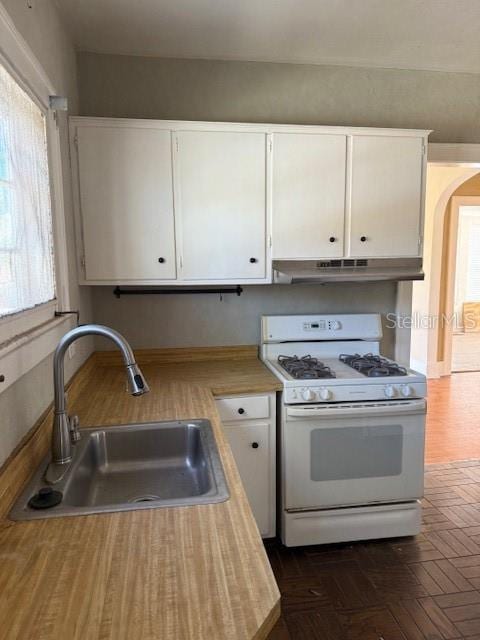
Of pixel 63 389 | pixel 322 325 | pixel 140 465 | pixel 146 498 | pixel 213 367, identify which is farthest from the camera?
pixel 322 325

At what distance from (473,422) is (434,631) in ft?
8.58

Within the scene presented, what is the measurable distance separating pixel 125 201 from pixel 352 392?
4.92 ft

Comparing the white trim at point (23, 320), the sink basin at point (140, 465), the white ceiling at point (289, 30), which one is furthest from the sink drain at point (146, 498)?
the white ceiling at point (289, 30)

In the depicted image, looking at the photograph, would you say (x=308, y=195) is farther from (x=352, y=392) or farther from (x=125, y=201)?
(x=352, y=392)

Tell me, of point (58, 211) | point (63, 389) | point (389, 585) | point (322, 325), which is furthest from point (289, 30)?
point (389, 585)

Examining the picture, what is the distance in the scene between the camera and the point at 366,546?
7.75ft

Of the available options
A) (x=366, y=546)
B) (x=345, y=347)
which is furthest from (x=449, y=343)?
(x=366, y=546)

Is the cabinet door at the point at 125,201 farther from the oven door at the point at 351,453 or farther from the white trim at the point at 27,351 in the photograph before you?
the oven door at the point at 351,453

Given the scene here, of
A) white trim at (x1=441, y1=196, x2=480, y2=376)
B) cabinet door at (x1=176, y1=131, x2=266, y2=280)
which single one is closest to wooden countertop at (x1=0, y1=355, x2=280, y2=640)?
cabinet door at (x1=176, y1=131, x2=266, y2=280)

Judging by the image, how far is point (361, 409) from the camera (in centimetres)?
224

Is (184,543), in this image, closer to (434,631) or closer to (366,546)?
(434,631)

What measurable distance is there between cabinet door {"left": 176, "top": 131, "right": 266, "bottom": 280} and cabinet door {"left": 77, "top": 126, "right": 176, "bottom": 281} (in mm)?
89

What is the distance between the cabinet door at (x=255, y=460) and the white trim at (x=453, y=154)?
78.1 inches

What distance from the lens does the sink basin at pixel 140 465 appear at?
1.34 m
